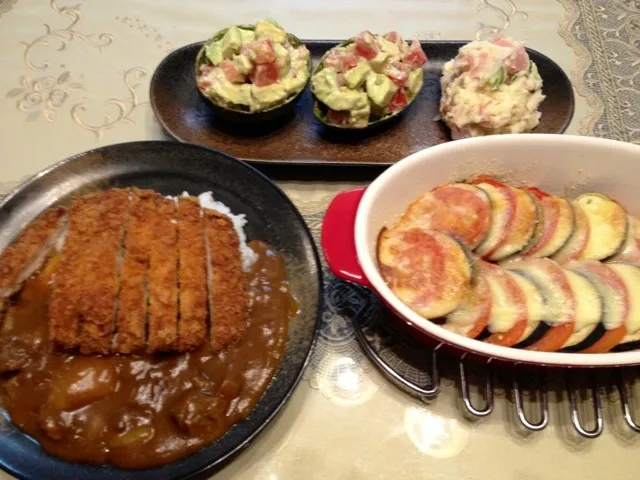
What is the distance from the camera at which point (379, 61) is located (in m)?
1.92

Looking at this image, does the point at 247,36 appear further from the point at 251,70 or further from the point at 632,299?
the point at 632,299

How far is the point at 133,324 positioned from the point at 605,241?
4.46 feet

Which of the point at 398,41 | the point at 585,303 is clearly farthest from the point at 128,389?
the point at 398,41

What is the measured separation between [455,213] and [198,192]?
2.72 ft

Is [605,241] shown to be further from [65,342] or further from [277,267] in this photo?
[65,342]

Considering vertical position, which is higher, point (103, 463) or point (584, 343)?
point (584, 343)

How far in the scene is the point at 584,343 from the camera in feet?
4.51

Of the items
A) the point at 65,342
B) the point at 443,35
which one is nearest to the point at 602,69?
the point at 443,35

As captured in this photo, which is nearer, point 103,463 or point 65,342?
point 103,463

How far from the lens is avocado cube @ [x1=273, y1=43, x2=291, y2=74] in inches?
74.9

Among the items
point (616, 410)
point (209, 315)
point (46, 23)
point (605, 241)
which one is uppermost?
point (46, 23)

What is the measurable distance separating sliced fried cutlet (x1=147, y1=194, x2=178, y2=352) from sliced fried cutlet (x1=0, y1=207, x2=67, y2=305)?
0.30 metres

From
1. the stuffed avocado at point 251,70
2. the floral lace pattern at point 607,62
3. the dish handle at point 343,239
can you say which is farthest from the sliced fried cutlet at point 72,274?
the floral lace pattern at point 607,62

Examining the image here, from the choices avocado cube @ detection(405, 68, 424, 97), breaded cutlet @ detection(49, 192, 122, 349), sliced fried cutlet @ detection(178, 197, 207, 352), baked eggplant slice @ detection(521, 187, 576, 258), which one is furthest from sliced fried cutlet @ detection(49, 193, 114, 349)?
baked eggplant slice @ detection(521, 187, 576, 258)
